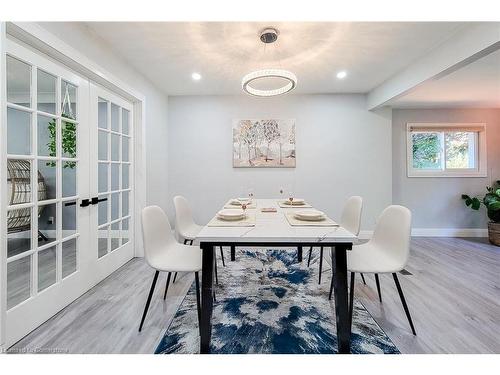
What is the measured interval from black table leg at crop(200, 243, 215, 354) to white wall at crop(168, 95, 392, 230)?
276cm

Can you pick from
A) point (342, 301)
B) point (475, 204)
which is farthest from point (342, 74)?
point (475, 204)

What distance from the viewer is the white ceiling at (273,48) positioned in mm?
2131

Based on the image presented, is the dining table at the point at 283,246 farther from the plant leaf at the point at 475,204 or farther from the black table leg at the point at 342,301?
the plant leaf at the point at 475,204

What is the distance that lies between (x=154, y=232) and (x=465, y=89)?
4427mm

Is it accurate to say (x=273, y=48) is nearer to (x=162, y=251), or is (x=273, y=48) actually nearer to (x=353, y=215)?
(x=353, y=215)

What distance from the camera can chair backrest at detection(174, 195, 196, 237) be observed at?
2498mm

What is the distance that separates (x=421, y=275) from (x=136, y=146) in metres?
3.69

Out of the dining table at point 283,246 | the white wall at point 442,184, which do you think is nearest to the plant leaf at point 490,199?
the white wall at point 442,184

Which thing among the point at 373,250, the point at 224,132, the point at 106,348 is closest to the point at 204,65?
the point at 224,132

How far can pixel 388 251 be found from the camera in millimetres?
1858

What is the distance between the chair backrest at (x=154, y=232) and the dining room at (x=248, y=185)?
2 centimetres

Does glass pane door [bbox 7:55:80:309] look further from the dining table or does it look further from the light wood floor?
the dining table

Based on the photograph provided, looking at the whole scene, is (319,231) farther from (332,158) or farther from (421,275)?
(332,158)

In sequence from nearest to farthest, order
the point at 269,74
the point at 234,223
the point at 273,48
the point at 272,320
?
1. the point at 234,223
2. the point at 272,320
3. the point at 269,74
4. the point at 273,48
